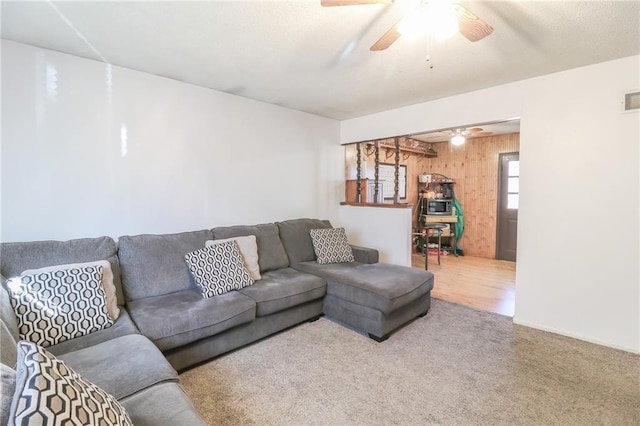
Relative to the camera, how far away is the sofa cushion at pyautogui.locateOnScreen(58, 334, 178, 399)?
1.37 m

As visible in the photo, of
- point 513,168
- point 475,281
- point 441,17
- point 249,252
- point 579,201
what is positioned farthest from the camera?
point 513,168

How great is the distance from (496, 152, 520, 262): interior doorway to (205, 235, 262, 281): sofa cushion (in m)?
4.82

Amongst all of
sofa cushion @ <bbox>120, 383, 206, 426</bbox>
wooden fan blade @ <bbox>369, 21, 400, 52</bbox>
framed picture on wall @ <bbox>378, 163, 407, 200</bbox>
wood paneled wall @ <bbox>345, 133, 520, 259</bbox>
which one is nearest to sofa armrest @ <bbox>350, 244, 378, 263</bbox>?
wood paneled wall @ <bbox>345, 133, 520, 259</bbox>

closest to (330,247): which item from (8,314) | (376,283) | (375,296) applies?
(376,283)

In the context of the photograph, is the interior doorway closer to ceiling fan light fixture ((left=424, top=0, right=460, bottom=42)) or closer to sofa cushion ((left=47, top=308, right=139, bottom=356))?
ceiling fan light fixture ((left=424, top=0, right=460, bottom=42))

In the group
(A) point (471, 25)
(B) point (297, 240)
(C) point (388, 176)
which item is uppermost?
(A) point (471, 25)

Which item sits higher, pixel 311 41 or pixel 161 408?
pixel 311 41

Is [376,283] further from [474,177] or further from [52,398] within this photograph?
[474,177]

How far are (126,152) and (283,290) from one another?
74.5 inches

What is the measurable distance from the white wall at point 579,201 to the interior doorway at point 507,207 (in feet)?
9.80

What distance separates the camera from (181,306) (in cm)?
230

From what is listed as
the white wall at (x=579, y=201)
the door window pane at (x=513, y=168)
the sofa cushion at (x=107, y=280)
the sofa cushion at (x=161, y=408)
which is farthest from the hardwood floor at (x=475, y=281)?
the sofa cushion at (x=107, y=280)

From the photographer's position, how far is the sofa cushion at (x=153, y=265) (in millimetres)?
2475

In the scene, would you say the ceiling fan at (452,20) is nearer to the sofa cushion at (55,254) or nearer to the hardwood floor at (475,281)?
the sofa cushion at (55,254)
